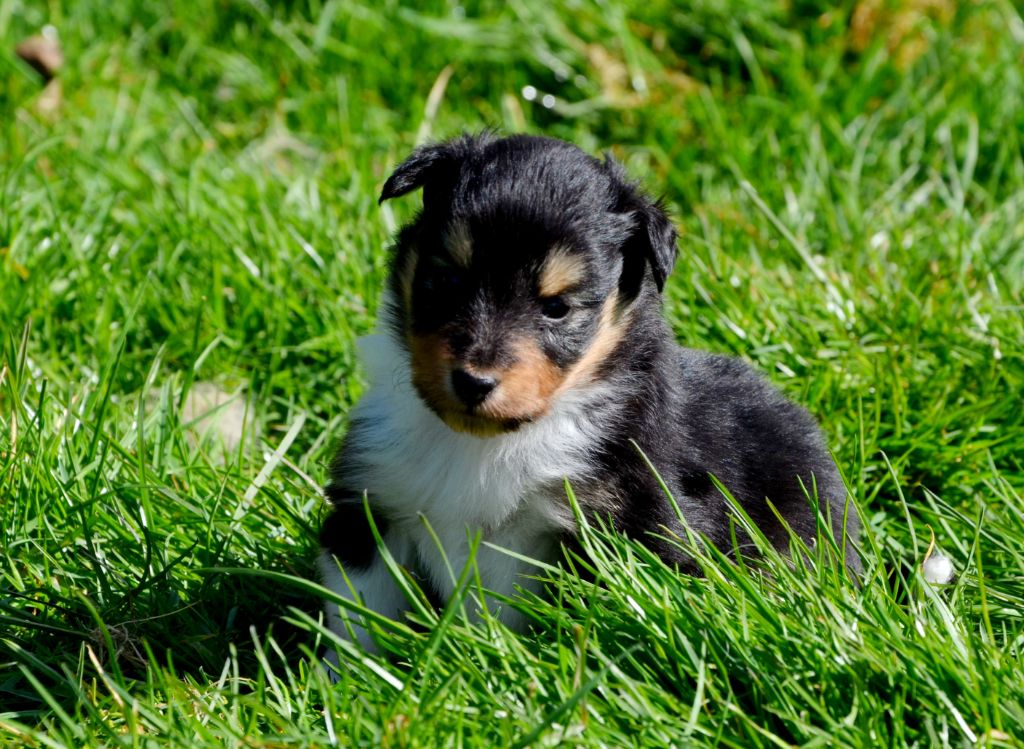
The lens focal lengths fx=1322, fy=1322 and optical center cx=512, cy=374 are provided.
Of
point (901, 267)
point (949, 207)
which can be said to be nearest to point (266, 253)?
point (901, 267)

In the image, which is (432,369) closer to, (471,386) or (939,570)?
(471,386)

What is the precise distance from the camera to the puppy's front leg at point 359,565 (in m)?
4.02

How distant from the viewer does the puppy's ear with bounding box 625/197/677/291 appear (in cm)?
392

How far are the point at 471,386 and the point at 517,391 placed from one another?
134mm

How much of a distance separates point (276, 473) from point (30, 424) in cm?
90

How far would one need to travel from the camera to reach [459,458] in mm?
3957

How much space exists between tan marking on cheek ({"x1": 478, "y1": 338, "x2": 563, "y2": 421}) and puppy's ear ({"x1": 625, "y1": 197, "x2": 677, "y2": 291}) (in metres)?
0.48

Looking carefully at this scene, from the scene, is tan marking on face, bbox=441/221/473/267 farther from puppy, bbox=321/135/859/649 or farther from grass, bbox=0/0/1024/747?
grass, bbox=0/0/1024/747

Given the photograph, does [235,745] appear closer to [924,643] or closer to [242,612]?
[242,612]

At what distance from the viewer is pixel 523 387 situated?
11.8 feet

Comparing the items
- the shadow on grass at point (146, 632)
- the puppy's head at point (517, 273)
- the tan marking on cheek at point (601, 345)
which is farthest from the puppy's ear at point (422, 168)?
the shadow on grass at point (146, 632)

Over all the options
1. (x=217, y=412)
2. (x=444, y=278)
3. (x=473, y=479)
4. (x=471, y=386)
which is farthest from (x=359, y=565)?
(x=217, y=412)

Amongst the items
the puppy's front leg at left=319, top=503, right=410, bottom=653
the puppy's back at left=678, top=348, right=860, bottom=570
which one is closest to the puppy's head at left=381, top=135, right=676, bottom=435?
the puppy's back at left=678, top=348, right=860, bottom=570

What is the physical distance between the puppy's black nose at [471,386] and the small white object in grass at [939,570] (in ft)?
5.49
